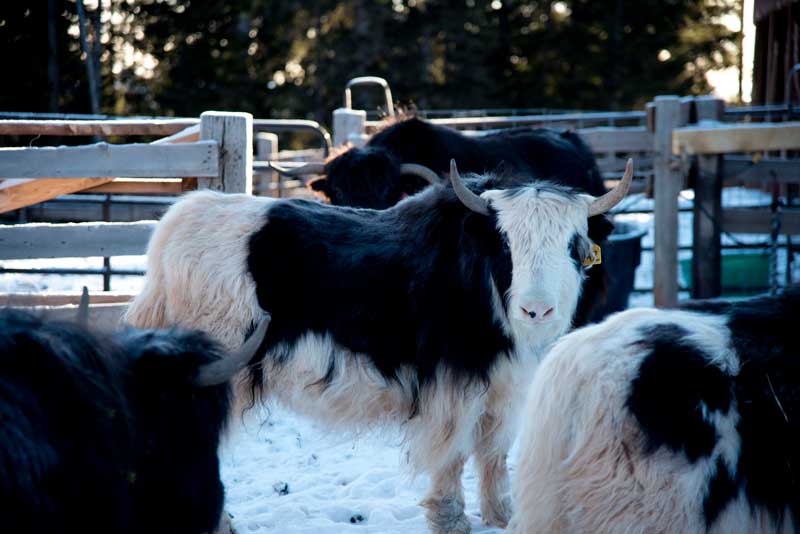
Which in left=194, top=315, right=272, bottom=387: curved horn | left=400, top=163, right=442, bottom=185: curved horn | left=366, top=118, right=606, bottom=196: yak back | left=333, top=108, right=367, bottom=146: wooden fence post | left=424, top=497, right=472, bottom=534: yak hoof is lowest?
left=424, top=497, right=472, bottom=534: yak hoof

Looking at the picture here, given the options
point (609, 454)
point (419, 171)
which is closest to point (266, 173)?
point (419, 171)

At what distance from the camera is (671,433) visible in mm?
2861

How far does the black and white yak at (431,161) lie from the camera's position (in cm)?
762

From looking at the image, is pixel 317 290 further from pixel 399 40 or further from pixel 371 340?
pixel 399 40

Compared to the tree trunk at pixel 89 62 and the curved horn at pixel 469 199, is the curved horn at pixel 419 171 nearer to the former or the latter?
the curved horn at pixel 469 199

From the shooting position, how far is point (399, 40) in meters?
25.8

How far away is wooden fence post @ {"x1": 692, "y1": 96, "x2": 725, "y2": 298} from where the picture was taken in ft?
25.5

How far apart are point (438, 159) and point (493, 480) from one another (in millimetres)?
3853

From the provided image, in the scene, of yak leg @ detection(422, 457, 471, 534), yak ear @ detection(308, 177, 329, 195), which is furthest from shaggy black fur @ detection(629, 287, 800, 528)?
yak ear @ detection(308, 177, 329, 195)

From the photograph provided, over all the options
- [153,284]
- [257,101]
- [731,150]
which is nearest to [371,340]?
[153,284]

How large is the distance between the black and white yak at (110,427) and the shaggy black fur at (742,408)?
4.30ft

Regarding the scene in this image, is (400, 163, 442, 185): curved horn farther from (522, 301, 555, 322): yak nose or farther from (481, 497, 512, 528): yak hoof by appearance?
(522, 301, 555, 322): yak nose

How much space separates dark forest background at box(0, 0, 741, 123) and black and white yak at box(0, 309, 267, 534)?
1865 centimetres

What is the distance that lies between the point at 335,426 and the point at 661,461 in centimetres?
220
